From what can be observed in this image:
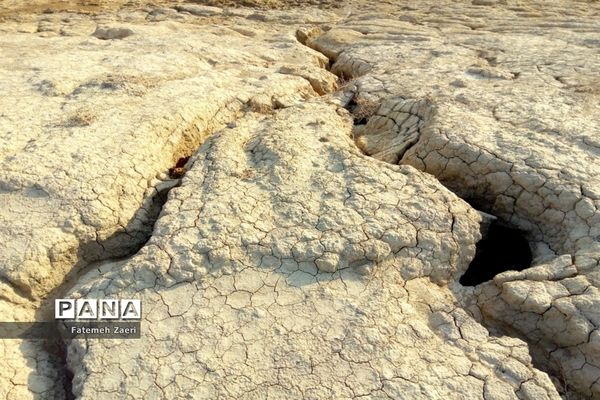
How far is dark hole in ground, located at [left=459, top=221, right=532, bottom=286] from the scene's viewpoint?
2820mm

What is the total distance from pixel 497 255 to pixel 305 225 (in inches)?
42.7

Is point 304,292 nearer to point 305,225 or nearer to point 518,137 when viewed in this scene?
point 305,225

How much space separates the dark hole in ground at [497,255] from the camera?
9.25ft

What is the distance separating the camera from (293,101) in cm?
399

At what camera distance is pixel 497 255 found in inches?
114

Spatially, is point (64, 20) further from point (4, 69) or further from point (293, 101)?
point (293, 101)

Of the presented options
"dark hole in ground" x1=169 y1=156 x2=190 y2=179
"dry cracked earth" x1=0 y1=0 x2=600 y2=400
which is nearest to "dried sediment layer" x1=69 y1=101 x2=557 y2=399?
"dry cracked earth" x1=0 y1=0 x2=600 y2=400

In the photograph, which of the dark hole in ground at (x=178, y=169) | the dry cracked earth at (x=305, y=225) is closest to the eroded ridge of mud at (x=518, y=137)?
the dry cracked earth at (x=305, y=225)

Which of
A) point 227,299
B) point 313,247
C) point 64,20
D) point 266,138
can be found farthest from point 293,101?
point 64,20

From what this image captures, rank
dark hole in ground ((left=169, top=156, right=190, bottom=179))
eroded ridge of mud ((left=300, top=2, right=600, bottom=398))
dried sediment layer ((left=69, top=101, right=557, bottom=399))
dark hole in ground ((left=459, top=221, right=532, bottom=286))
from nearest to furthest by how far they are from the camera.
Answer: dried sediment layer ((left=69, top=101, right=557, bottom=399)) → eroded ridge of mud ((left=300, top=2, right=600, bottom=398)) → dark hole in ground ((left=459, top=221, right=532, bottom=286)) → dark hole in ground ((left=169, top=156, right=190, bottom=179))

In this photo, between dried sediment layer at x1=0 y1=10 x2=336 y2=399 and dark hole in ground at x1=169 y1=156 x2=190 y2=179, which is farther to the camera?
dark hole in ground at x1=169 y1=156 x2=190 y2=179

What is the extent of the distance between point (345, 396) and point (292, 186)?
3.80 feet

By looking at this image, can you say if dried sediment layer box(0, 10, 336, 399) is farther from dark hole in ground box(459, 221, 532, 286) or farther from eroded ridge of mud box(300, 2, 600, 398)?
dark hole in ground box(459, 221, 532, 286)

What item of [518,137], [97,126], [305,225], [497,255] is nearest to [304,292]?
[305,225]
